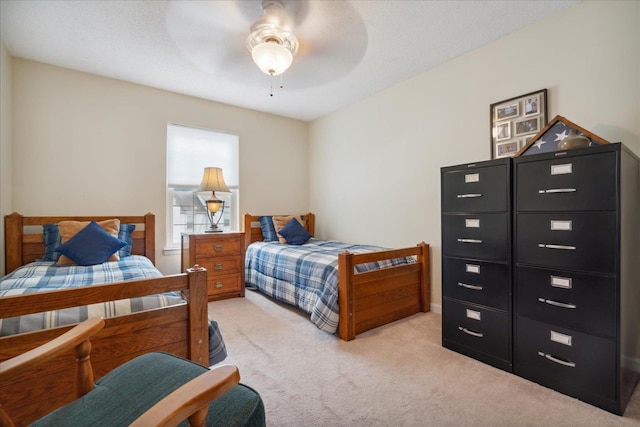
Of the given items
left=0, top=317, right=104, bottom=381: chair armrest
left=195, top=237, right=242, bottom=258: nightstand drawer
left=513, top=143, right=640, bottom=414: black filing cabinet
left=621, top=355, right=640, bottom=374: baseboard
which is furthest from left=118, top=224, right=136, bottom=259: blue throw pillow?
left=621, top=355, right=640, bottom=374: baseboard

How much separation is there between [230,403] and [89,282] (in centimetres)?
146

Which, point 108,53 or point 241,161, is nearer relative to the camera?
point 108,53

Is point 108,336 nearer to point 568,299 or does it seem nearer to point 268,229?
point 568,299

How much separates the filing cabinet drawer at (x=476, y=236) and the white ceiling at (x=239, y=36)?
4.88 feet

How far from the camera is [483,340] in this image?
6.45 ft

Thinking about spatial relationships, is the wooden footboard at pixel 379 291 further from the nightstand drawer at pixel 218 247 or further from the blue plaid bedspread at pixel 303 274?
the nightstand drawer at pixel 218 247

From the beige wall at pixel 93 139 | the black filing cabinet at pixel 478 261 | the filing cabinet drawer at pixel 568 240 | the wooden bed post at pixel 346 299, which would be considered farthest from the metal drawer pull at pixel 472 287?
the beige wall at pixel 93 139

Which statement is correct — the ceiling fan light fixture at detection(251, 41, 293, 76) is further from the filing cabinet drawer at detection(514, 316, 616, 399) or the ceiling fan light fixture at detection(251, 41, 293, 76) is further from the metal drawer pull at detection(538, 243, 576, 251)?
the filing cabinet drawer at detection(514, 316, 616, 399)

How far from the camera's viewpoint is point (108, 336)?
4.56ft

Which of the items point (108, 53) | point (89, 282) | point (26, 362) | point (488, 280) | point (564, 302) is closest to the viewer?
point (26, 362)

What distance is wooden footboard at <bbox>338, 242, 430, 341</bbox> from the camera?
7.58ft

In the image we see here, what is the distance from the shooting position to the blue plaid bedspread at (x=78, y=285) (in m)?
1.30

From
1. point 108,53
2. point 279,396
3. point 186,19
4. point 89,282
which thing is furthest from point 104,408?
point 108,53

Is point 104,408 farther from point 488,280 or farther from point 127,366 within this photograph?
point 488,280
